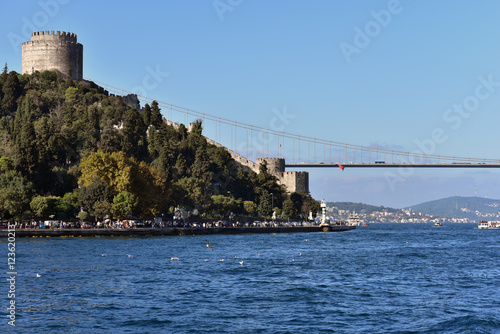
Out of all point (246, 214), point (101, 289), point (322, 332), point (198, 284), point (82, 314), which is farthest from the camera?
point (246, 214)

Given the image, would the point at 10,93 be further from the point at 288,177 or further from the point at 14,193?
the point at 288,177

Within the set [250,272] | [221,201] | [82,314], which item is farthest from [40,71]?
[82,314]

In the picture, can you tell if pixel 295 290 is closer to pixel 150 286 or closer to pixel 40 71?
pixel 150 286

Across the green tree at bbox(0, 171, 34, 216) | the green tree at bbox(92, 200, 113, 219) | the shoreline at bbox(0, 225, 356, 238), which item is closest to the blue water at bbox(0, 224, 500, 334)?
the shoreline at bbox(0, 225, 356, 238)

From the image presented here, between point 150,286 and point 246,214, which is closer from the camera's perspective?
point 150,286

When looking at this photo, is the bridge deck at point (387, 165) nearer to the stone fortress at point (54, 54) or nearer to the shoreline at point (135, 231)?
the shoreline at point (135, 231)

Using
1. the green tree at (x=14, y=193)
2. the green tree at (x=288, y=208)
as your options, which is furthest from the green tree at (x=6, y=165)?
the green tree at (x=288, y=208)

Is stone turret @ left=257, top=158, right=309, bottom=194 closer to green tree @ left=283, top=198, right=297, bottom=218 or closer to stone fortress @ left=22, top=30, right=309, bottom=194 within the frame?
green tree @ left=283, top=198, right=297, bottom=218
